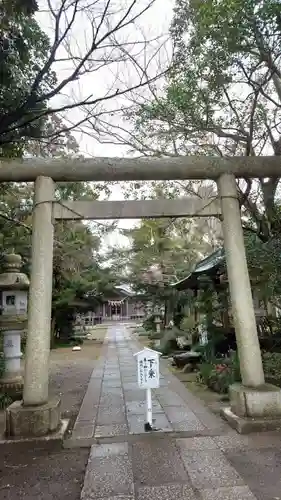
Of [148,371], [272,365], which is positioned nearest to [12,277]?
[148,371]

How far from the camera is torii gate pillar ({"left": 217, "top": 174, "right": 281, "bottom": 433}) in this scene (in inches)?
179

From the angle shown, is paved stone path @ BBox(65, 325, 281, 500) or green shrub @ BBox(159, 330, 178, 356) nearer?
paved stone path @ BBox(65, 325, 281, 500)

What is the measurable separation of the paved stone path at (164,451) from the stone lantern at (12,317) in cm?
188

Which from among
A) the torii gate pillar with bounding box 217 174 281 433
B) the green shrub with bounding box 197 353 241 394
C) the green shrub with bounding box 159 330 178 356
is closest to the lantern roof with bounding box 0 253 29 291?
the green shrub with bounding box 197 353 241 394

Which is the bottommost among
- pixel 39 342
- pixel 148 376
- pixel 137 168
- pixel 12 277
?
pixel 148 376

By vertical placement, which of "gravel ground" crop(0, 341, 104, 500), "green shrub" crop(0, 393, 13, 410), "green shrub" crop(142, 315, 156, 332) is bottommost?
"gravel ground" crop(0, 341, 104, 500)

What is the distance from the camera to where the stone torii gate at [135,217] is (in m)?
4.56

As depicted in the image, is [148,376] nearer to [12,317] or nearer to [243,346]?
[243,346]

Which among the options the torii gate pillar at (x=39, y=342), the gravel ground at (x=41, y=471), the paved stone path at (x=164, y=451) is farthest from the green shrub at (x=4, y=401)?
the gravel ground at (x=41, y=471)

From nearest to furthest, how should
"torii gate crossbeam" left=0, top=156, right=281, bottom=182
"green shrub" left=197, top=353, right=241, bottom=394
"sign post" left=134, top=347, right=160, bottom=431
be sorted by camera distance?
"sign post" left=134, top=347, right=160, bottom=431, "torii gate crossbeam" left=0, top=156, right=281, bottom=182, "green shrub" left=197, top=353, right=241, bottom=394

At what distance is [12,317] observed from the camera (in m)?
7.53

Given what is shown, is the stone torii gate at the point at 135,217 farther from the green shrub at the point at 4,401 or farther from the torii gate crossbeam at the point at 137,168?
the green shrub at the point at 4,401

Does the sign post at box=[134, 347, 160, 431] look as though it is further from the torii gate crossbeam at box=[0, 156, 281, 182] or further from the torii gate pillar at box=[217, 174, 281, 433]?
the torii gate crossbeam at box=[0, 156, 281, 182]

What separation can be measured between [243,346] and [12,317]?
15.7ft
